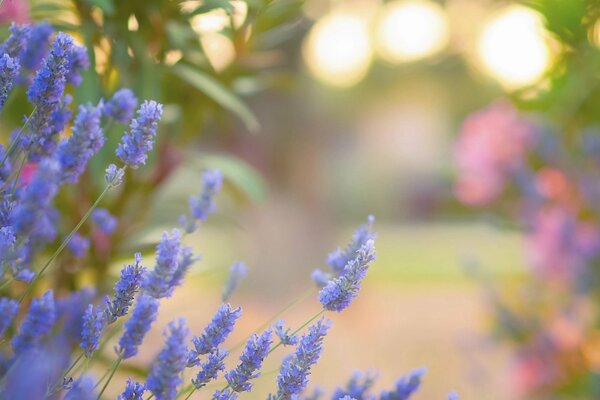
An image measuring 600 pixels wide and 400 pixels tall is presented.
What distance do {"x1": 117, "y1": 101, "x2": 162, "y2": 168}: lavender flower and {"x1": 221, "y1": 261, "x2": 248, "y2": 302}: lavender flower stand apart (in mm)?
279

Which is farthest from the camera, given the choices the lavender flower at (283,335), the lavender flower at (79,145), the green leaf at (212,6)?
the green leaf at (212,6)

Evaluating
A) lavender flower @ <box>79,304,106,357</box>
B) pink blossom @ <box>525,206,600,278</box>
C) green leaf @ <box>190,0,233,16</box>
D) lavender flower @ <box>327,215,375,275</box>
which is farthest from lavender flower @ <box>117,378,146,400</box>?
pink blossom @ <box>525,206,600,278</box>

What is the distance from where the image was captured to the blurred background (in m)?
1.54

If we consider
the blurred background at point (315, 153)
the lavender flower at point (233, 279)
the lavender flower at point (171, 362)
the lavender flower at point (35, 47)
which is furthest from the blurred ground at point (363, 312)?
the lavender flower at point (171, 362)

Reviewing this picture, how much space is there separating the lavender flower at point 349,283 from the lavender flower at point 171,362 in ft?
0.61

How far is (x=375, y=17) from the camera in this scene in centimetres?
924

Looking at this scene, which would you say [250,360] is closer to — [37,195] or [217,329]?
[217,329]

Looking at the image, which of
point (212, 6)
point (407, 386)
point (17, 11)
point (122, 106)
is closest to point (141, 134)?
point (122, 106)

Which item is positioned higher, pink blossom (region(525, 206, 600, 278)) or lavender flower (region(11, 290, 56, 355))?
pink blossom (region(525, 206, 600, 278))

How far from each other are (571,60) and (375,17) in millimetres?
7274

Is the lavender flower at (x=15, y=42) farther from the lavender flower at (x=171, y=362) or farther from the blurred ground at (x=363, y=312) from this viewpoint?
the blurred ground at (x=363, y=312)

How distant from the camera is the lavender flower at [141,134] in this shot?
78 cm

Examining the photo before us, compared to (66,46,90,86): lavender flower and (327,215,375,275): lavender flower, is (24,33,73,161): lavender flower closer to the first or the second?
(66,46,90,86): lavender flower

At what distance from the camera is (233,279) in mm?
1047
